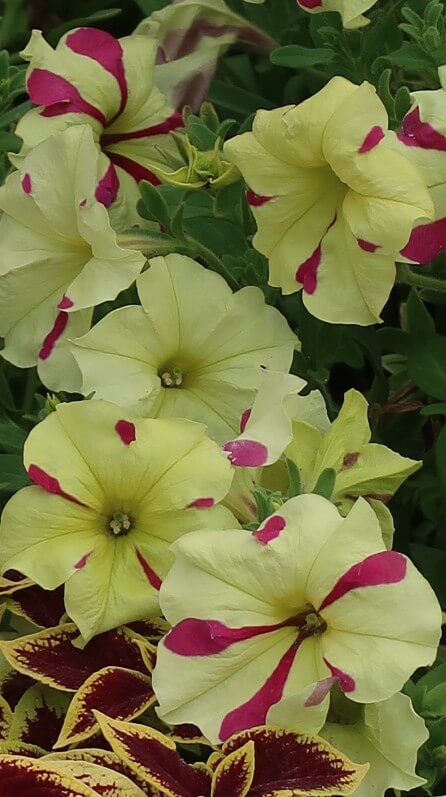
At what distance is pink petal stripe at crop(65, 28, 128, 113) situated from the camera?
86cm

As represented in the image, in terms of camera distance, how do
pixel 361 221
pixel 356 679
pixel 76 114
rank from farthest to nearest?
pixel 76 114
pixel 361 221
pixel 356 679

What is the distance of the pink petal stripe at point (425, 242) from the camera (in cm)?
71

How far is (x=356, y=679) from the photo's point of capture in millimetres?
600

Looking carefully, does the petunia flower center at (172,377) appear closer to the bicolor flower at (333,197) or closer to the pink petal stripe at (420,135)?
the bicolor flower at (333,197)

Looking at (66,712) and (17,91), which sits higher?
(17,91)

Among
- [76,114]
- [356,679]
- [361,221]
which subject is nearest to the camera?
[356,679]

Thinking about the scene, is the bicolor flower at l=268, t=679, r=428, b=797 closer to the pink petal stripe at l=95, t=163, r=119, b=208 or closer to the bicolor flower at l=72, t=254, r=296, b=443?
the bicolor flower at l=72, t=254, r=296, b=443

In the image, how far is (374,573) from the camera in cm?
61

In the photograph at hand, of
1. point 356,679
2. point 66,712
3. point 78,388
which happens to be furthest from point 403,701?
point 78,388

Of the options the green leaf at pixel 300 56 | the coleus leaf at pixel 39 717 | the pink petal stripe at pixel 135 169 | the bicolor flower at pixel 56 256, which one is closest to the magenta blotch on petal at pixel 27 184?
the bicolor flower at pixel 56 256

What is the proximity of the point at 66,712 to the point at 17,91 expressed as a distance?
1.59 ft

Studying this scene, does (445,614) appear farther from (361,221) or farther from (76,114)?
(76,114)

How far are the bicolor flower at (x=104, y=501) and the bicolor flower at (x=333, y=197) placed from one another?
0.43 ft

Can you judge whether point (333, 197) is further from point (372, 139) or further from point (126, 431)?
point (126, 431)
